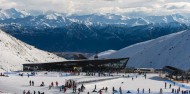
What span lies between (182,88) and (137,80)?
13.8 meters

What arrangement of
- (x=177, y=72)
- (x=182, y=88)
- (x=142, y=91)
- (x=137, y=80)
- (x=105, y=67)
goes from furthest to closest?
(x=105, y=67)
(x=177, y=72)
(x=137, y=80)
(x=182, y=88)
(x=142, y=91)

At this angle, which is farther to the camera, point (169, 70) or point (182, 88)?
point (169, 70)

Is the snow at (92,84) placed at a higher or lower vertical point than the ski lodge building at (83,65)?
lower

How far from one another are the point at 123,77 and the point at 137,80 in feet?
19.7

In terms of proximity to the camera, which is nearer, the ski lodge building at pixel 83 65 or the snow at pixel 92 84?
the snow at pixel 92 84

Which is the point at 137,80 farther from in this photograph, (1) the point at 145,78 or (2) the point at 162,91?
(2) the point at 162,91

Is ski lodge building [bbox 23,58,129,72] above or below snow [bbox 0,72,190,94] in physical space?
above

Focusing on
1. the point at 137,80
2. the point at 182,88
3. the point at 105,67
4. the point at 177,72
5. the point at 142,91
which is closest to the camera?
the point at 142,91

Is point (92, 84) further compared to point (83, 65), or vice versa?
point (83, 65)

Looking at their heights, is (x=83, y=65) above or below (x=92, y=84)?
above

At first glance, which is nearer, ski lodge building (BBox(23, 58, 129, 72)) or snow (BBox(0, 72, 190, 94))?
snow (BBox(0, 72, 190, 94))

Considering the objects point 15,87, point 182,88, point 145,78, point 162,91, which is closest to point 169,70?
point 145,78

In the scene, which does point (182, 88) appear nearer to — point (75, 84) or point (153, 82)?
point (153, 82)

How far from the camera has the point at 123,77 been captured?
122 meters
